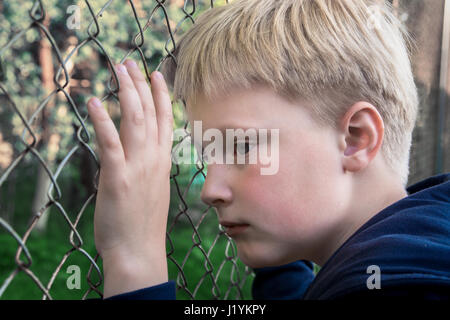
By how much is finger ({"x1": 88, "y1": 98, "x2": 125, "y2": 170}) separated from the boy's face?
0.91ft

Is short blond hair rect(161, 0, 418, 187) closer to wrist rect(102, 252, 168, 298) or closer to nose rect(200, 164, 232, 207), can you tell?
nose rect(200, 164, 232, 207)

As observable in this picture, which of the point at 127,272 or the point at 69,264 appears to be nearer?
the point at 127,272

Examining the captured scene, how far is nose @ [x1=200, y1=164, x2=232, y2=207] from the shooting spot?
1052 mm

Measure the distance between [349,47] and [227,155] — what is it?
415 millimetres

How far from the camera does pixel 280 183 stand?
1017mm

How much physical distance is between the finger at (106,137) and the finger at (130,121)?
0.11 feet

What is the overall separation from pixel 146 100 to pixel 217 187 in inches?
11.1

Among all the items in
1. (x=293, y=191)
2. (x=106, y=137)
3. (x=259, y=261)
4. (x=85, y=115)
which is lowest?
(x=259, y=261)

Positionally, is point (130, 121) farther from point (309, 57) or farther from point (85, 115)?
point (85, 115)

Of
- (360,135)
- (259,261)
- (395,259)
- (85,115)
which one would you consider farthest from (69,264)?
(395,259)

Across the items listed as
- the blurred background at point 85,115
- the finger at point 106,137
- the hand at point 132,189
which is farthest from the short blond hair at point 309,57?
the blurred background at point 85,115

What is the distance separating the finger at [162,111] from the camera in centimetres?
97

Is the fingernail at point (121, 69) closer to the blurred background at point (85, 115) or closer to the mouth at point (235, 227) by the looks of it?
the mouth at point (235, 227)
